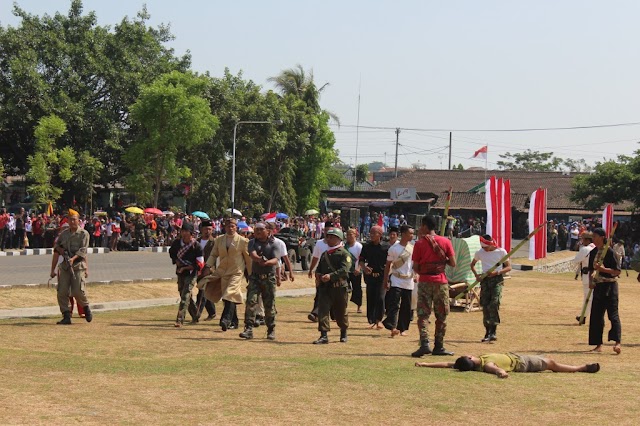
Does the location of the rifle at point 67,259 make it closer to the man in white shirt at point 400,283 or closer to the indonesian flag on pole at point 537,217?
the man in white shirt at point 400,283

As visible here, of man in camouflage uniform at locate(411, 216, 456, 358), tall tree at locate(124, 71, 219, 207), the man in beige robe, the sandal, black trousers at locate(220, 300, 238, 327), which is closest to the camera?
the sandal

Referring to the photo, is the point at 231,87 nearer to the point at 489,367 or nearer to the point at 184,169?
the point at 184,169

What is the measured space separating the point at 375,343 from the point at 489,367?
3.92m

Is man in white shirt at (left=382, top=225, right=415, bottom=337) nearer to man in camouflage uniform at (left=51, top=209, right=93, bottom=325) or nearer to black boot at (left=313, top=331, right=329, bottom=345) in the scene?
black boot at (left=313, top=331, right=329, bottom=345)

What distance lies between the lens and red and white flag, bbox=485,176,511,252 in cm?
2342

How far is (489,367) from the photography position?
1168cm

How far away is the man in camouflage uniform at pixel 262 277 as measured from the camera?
1523cm

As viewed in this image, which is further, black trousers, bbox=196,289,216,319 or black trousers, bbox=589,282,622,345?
black trousers, bbox=196,289,216,319

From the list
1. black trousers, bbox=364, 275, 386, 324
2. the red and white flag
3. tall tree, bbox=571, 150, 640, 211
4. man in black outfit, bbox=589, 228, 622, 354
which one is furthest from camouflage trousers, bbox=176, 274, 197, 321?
tall tree, bbox=571, 150, 640, 211

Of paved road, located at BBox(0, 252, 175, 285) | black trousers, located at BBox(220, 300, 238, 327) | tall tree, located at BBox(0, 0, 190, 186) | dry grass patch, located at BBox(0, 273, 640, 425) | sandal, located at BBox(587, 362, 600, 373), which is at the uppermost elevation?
tall tree, located at BBox(0, 0, 190, 186)

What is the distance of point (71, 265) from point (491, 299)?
6.40 metres

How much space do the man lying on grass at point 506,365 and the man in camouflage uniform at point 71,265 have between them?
631 centimetres

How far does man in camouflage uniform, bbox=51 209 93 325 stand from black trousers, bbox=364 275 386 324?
471 centimetres

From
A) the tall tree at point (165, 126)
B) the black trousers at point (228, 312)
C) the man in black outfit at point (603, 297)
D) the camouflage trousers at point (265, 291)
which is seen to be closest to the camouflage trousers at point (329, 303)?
the camouflage trousers at point (265, 291)
